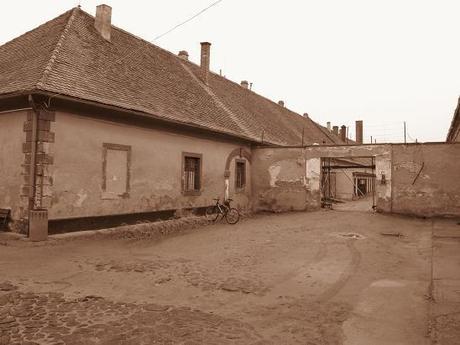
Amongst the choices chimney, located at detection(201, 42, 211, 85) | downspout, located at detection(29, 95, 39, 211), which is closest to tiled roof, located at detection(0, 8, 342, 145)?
chimney, located at detection(201, 42, 211, 85)

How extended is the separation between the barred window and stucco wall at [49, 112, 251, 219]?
0.87 feet

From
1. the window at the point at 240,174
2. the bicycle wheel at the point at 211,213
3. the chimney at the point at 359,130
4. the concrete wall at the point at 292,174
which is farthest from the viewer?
the chimney at the point at 359,130

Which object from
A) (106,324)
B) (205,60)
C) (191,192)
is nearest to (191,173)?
(191,192)

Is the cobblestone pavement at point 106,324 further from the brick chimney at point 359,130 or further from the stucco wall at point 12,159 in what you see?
the brick chimney at point 359,130

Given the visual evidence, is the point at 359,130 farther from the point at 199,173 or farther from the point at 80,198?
the point at 80,198

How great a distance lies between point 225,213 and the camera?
48.5ft

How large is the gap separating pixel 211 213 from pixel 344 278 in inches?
356

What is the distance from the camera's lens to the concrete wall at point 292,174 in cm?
1670

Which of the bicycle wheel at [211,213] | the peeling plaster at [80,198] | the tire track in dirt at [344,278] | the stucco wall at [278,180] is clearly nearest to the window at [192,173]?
the bicycle wheel at [211,213]

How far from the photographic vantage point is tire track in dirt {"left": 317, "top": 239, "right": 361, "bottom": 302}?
565cm

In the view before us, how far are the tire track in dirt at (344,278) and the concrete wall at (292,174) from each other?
8046mm

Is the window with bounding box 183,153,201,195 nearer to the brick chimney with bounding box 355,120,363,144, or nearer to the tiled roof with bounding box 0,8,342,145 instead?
the tiled roof with bounding box 0,8,342,145

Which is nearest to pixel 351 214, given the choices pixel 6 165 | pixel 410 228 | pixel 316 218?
pixel 316 218

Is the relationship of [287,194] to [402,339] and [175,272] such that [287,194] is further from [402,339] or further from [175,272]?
[402,339]
